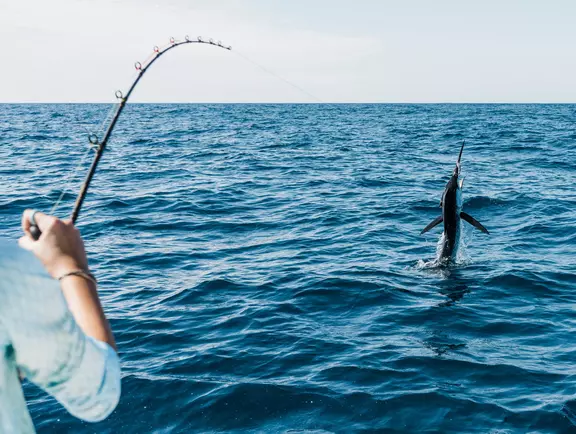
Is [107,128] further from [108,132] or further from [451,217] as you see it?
[451,217]

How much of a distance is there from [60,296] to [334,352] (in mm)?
5983

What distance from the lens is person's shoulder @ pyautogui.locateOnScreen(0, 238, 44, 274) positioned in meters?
1.46

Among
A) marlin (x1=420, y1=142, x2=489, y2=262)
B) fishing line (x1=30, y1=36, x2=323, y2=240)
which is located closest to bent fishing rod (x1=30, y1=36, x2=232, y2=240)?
fishing line (x1=30, y1=36, x2=323, y2=240)

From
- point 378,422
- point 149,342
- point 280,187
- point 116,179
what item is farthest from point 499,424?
point 116,179

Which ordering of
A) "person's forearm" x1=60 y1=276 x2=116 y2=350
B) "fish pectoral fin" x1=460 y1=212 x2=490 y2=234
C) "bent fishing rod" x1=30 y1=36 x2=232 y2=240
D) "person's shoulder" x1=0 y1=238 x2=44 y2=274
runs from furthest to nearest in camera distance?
"fish pectoral fin" x1=460 y1=212 x2=490 y2=234 → "bent fishing rod" x1=30 y1=36 x2=232 y2=240 → "person's forearm" x1=60 y1=276 x2=116 y2=350 → "person's shoulder" x1=0 y1=238 x2=44 y2=274

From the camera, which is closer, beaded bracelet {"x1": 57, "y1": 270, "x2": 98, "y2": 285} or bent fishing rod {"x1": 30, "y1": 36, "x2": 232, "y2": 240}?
beaded bracelet {"x1": 57, "y1": 270, "x2": 98, "y2": 285}

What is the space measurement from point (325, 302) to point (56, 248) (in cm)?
745

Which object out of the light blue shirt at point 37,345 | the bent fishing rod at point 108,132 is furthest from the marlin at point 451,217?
the light blue shirt at point 37,345

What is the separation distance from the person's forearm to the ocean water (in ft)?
13.9

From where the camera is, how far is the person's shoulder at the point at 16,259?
1.46m

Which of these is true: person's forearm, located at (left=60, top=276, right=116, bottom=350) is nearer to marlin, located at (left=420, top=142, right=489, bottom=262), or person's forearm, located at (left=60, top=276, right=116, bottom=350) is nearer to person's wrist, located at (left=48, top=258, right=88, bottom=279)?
person's wrist, located at (left=48, top=258, right=88, bottom=279)

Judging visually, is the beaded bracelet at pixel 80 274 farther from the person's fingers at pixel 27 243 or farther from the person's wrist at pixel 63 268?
the person's fingers at pixel 27 243

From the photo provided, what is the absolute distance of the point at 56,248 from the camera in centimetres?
180

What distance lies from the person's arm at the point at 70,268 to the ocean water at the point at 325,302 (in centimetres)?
424
